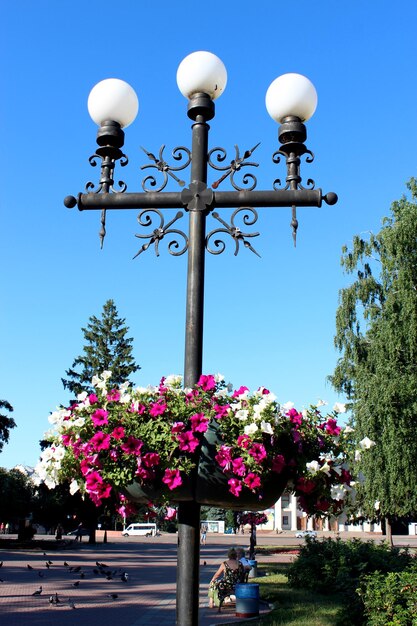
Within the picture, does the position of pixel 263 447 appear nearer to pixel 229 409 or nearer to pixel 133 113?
pixel 229 409

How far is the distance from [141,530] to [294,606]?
57953 millimetres

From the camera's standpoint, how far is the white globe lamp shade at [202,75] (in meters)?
4.10

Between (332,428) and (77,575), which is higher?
(332,428)

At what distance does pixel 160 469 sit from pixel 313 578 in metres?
13.2

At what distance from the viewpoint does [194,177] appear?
3.95 meters

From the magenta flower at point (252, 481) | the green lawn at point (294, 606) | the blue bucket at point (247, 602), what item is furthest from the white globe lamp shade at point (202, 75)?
the blue bucket at point (247, 602)

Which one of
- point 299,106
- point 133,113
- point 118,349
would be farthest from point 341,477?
point 118,349

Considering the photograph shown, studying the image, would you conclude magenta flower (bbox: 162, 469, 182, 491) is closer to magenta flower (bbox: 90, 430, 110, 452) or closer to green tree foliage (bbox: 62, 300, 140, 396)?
magenta flower (bbox: 90, 430, 110, 452)

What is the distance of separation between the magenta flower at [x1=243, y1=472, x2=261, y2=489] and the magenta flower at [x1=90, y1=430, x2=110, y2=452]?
2.23 ft

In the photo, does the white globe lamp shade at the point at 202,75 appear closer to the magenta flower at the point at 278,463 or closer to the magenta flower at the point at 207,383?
the magenta flower at the point at 207,383

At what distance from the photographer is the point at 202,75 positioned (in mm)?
4094

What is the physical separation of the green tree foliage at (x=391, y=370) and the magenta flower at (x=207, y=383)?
53.2 ft

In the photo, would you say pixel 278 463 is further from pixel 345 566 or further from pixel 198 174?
pixel 345 566

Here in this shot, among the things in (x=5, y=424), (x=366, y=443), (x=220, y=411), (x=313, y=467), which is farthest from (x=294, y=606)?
(x=5, y=424)
